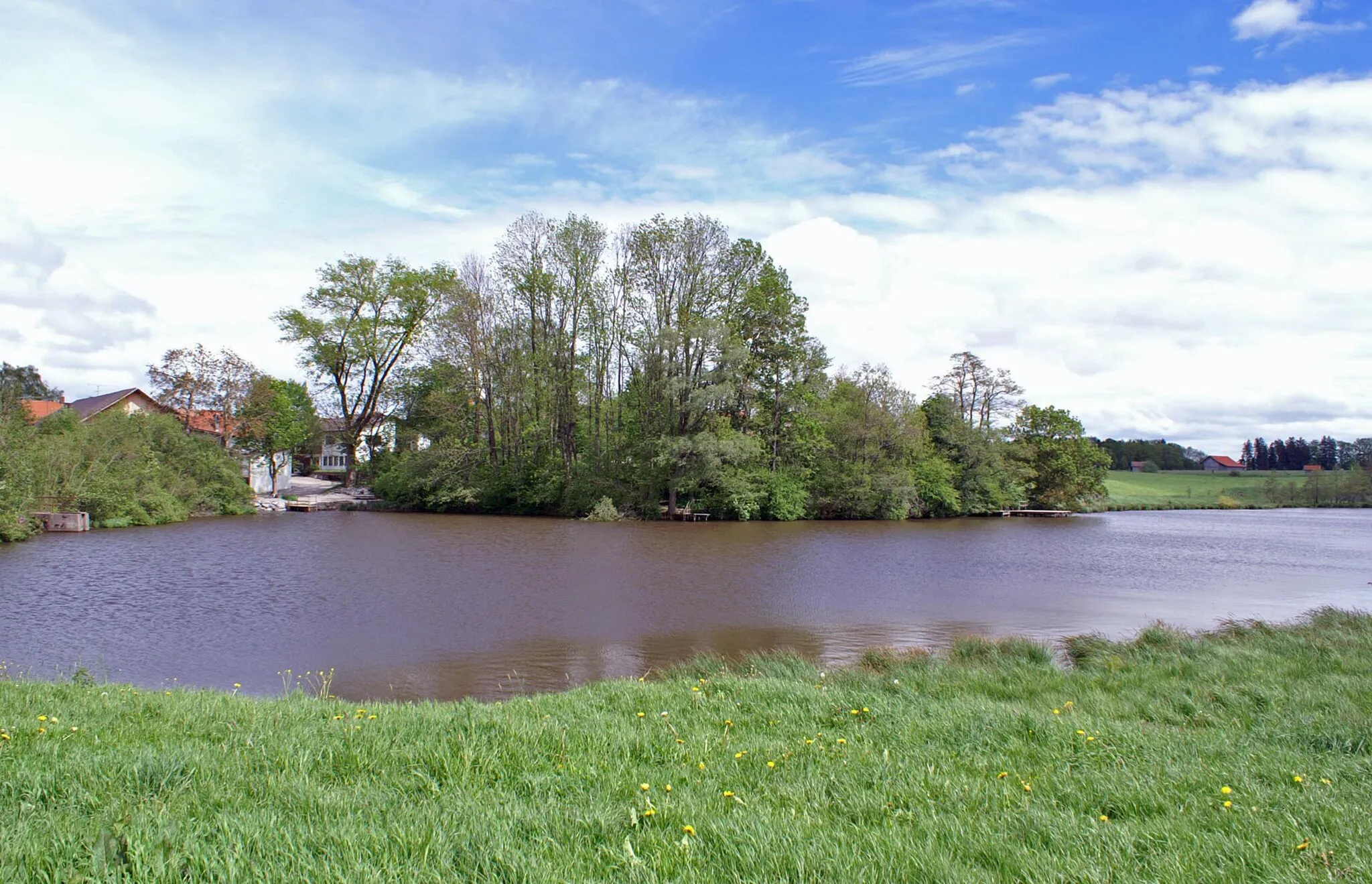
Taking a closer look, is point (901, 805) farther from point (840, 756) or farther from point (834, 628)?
point (834, 628)

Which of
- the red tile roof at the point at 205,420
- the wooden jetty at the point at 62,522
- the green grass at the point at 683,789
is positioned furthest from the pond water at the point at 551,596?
the red tile roof at the point at 205,420

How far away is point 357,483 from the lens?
56812 mm

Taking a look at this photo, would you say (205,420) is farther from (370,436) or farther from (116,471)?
(116,471)

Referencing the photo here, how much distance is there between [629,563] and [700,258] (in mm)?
25040

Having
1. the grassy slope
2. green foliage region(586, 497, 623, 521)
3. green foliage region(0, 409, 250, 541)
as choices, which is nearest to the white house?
green foliage region(0, 409, 250, 541)

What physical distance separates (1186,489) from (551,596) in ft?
287

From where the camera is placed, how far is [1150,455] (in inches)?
4658

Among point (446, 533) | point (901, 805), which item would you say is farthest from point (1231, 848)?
point (446, 533)

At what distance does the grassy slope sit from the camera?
71.8m

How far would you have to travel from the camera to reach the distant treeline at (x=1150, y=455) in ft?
384

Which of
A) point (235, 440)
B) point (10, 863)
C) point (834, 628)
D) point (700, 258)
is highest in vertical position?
point (700, 258)

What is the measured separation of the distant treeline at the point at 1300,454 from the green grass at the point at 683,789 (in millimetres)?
124693

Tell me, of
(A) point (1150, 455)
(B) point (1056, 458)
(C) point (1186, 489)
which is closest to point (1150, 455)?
(A) point (1150, 455)

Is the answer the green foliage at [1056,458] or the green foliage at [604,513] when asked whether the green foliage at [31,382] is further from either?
the green foliage at [1056,458]
